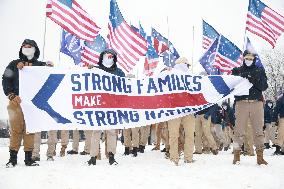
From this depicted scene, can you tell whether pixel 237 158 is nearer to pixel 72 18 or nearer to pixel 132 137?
pixel 132 137

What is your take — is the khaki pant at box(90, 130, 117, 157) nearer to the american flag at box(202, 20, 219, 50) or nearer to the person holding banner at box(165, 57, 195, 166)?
the person holding banner at box(165, 57, 195, 166)

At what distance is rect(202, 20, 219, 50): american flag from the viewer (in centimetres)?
1500

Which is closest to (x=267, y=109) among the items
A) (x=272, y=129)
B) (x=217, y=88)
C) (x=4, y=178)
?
(x=272, y=129)

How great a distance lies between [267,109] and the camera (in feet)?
49.6

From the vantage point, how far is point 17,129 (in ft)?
23.1

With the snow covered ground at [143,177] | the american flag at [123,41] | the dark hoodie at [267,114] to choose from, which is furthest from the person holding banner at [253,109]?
the dark hoodie at [267,114]

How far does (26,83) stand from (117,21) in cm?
499

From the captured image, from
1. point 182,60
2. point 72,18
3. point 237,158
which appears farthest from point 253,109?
point 72,18

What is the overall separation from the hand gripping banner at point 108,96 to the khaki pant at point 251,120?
30 centimetres

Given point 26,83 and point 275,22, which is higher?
point 275,22

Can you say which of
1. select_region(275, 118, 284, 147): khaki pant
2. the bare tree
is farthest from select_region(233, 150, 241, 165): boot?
the bare tree

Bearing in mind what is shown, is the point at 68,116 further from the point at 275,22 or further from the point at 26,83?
the point at 275,22

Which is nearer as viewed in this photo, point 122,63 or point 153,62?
point 122,63

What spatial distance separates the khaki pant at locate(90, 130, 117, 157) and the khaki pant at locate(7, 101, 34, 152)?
1.17 m
